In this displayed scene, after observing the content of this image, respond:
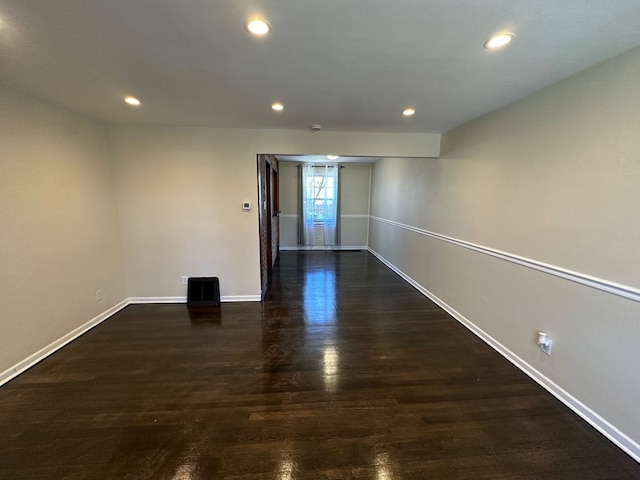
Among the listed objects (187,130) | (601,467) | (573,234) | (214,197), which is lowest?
(601,467)

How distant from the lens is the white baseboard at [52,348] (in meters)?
2.06

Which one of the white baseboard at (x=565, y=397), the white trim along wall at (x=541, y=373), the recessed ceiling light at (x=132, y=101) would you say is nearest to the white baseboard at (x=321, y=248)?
the white trim along wall at (x=541, y=373)

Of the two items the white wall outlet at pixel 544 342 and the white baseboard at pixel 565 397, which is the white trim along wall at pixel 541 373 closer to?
the white baseboard at pixel 565 397

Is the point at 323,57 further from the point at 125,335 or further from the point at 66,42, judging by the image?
Answer: the point at 125,335

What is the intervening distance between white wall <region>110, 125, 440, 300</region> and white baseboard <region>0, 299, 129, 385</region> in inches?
19.9

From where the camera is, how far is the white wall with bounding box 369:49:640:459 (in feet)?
5.06

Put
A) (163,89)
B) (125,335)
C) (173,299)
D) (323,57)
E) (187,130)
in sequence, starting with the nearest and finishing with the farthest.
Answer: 1. (323,57)
2. (163,89)
3. (125,335)
4. (187,130)
5. (173,299)

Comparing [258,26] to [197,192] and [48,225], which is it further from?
[48,225]

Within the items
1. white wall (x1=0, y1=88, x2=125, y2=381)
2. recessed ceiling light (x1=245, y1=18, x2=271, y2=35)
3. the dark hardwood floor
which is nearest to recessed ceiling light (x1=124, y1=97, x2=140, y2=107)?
white wall (x1=0, y1=88, x2=125, y2=381)

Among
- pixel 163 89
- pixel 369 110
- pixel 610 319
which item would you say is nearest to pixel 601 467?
pixel 610 319

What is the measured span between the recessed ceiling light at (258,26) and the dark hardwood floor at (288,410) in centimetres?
227

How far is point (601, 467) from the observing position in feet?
4.69

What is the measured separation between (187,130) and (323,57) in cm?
233

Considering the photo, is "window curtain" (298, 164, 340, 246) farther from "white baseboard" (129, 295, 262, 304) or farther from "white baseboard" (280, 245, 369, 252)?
"white baseboard" (129, 295, 262, 304)
